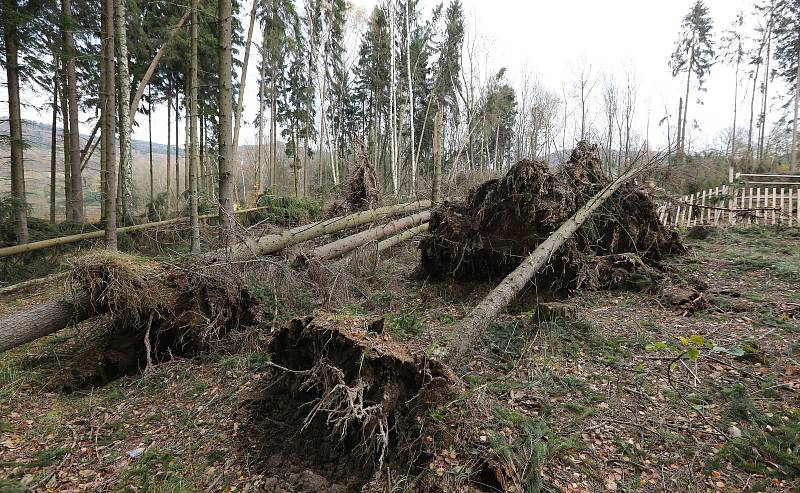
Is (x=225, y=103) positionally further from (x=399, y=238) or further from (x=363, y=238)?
(x=399, y=238)

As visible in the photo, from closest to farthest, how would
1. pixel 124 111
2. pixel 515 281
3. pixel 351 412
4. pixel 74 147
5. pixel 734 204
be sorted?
1. pixel 351 412
2. pixel 515 281
3. pixel 124 111
4. pixel 74 147
5. pixel 734 204

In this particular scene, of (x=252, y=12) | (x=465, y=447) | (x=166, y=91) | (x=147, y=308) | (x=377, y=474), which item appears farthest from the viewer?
(x=166, y=91)

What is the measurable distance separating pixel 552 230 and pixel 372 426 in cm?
429

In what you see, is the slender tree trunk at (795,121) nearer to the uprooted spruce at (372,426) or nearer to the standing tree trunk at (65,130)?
the uprooted spruce at (372,426)

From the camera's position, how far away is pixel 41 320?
164 inches

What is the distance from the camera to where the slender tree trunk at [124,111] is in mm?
8367

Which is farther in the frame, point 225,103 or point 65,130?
point 65,130

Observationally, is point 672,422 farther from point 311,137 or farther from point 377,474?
point 311,137

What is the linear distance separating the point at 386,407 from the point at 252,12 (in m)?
17.7

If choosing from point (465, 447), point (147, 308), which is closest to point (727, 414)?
point (465, 447)

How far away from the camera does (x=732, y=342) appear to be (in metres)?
3.78

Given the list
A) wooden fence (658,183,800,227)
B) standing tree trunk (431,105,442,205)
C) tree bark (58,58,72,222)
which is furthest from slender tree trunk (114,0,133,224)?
wooden fence (658,183,800,227)

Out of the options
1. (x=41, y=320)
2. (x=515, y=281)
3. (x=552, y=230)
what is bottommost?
(x=41, y=320)

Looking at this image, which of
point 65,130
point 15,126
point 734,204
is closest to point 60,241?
point 15,126
